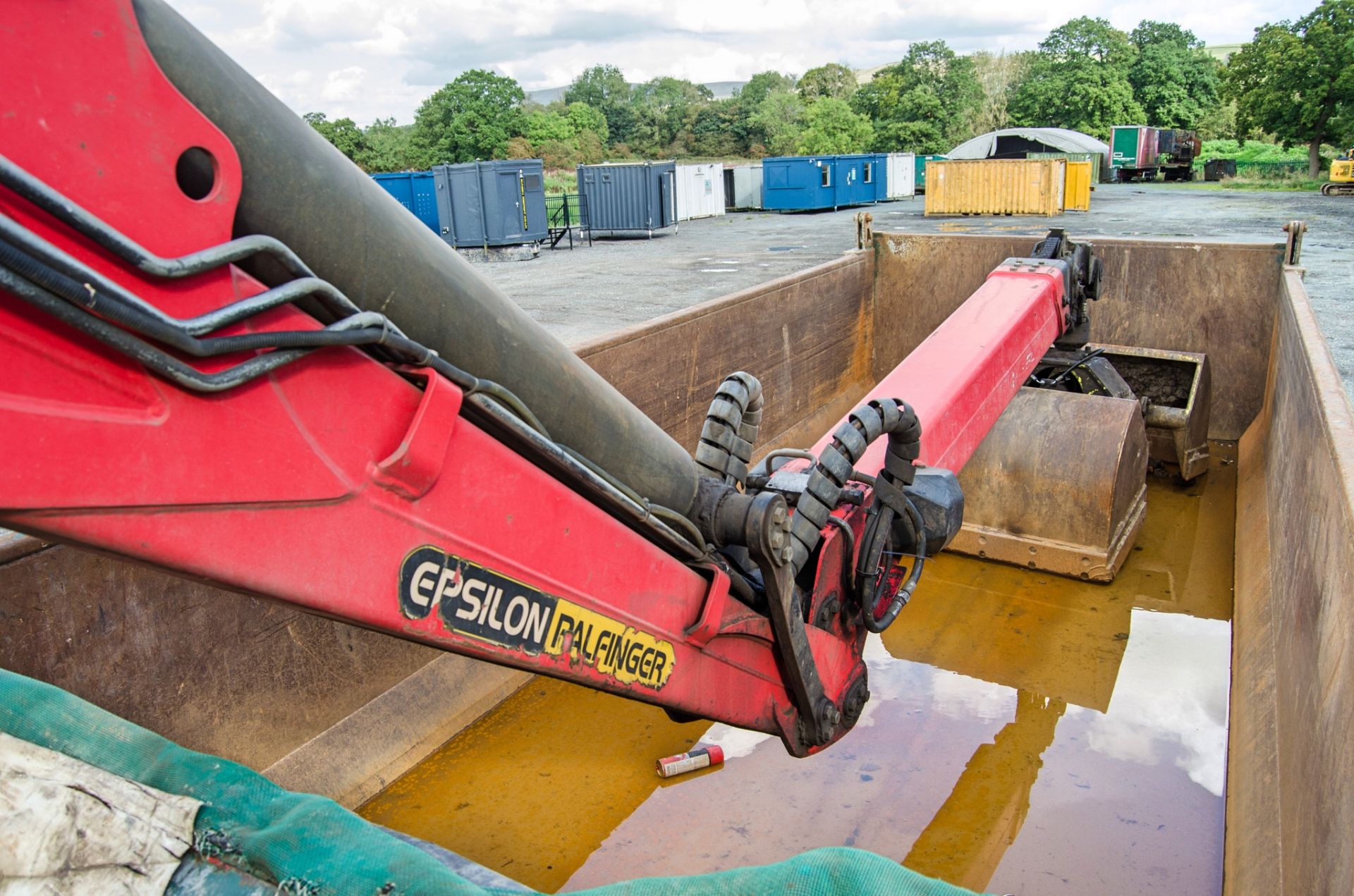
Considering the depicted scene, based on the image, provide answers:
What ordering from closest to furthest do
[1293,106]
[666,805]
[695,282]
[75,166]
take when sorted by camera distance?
[75,166] < [666,805] < [695,282] < [1293,106]

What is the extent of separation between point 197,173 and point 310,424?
355 millimetres

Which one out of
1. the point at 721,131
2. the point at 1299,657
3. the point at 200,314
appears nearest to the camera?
the point at 200,314

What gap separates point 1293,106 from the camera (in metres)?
32.5

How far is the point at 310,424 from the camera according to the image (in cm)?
140

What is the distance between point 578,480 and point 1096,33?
6213 cm

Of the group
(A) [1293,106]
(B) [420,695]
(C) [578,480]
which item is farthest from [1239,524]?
(A) [1293,106]

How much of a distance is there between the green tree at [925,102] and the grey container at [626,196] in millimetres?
29447

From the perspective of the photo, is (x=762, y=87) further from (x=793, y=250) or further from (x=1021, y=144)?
(x=793, y=250)

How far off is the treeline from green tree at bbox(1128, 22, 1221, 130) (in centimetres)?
8

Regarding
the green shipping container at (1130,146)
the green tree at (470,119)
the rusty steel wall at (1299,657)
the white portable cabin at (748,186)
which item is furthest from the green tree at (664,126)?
the rusty steel wall at (1299,657)

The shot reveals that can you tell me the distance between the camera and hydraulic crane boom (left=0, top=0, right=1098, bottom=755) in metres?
1.11

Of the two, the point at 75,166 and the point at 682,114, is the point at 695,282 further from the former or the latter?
the point at 682,114

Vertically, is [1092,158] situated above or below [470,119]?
below

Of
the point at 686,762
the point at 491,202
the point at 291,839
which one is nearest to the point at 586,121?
the point at 491,202
